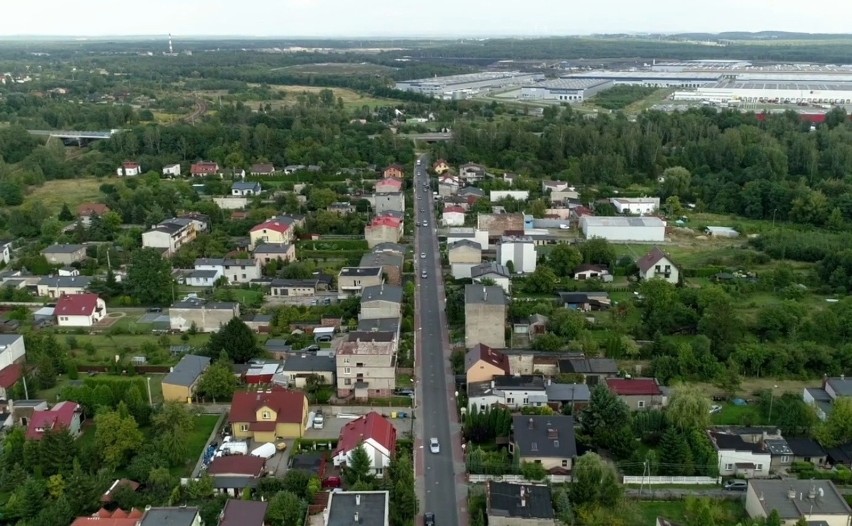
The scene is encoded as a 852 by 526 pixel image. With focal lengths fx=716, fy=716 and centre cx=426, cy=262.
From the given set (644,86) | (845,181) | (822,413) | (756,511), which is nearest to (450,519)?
(756,511)

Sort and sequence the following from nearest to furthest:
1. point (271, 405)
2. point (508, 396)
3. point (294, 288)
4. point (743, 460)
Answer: point (743, 460)
point (271, 405)
point (508, 396)
point (294, 288)

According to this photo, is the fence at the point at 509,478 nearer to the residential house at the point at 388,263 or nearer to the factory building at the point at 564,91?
the residential house at the point at 388,263

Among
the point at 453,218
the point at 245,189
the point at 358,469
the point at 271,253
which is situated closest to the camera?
the point at 358,469

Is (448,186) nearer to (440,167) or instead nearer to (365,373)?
(440,167)

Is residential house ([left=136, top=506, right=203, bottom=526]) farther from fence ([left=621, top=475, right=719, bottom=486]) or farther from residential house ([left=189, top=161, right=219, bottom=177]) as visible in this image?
residential house ([left=189, top=161, right=219, bottom=177])

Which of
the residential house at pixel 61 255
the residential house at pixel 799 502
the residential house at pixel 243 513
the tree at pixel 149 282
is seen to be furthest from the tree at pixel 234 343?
the residential house at pixel 799 502

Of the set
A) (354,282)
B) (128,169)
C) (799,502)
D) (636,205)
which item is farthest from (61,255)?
(799,502)

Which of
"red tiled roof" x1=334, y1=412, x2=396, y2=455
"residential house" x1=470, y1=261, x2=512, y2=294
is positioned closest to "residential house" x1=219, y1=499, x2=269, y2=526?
"red tiled roof" x1=334, y1=412, x2=396, y2=455
